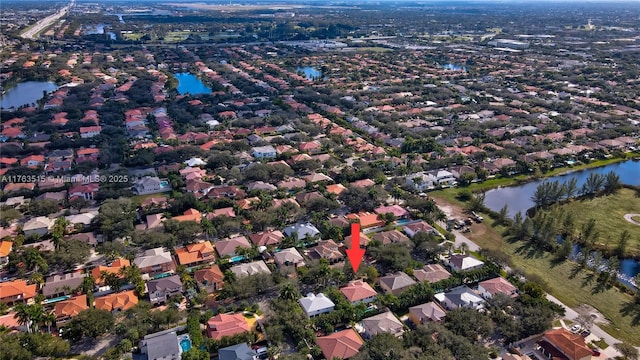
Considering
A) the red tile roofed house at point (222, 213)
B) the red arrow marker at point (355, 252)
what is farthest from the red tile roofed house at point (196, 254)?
the red arrow marker at point (355, 252)

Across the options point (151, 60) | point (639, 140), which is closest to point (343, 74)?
point (151, 60)

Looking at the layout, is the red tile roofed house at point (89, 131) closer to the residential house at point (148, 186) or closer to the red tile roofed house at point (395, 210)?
the residential house at point (148, 186)

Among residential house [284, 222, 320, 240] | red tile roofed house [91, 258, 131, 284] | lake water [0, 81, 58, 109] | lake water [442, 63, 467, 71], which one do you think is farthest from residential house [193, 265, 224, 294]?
lake water [442, 63, 467, 71]

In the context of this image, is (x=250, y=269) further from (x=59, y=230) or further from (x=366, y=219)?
(x=59, y=230)

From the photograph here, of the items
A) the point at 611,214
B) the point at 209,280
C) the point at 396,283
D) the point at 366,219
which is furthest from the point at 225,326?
the point at 611,214

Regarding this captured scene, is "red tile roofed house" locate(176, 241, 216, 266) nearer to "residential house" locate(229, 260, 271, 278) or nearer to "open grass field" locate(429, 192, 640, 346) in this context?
"residential house" locate(229, 260, 271, 278)

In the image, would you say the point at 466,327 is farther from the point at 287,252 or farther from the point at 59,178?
the point at 59,178
